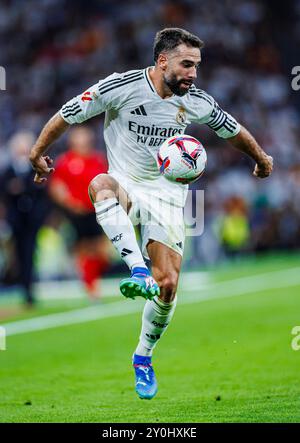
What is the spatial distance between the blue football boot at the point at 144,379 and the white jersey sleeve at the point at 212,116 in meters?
1.84

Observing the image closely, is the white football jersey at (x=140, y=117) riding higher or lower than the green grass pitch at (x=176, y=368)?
higher

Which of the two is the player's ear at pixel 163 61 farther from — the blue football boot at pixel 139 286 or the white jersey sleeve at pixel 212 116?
the blue football boot at pixel 139 286

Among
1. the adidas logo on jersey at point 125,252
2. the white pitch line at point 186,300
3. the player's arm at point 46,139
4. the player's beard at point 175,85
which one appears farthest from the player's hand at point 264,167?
the white pitch line at point 186,300

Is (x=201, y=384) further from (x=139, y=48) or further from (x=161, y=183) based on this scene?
(x=139, y=48)

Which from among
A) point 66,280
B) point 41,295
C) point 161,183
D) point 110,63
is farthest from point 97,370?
point 110,63

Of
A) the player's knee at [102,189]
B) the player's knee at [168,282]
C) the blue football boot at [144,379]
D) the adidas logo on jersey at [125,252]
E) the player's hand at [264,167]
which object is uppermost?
the player's hand at [264,167]

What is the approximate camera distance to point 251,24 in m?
23.8

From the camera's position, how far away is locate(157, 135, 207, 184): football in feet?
Result: 22.7

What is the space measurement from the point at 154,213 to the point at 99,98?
0.95 meters

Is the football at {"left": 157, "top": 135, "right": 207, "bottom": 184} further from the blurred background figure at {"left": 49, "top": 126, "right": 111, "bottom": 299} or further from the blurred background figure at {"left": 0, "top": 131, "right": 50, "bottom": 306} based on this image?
the blurred background figure at {"left": 0, "top": 131, "right": 50, "bottom": 306}

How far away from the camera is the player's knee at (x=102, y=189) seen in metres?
7.06

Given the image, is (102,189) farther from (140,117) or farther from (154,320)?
(154,320)

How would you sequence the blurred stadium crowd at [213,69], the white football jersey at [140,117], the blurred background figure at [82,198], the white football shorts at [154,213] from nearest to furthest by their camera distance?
the white football jersey at [140,117], the white football shorts at [154,213], the blurred background figure at [82,198], the blurred stadium crowd at [213,69]

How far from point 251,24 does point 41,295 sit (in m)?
10.8
